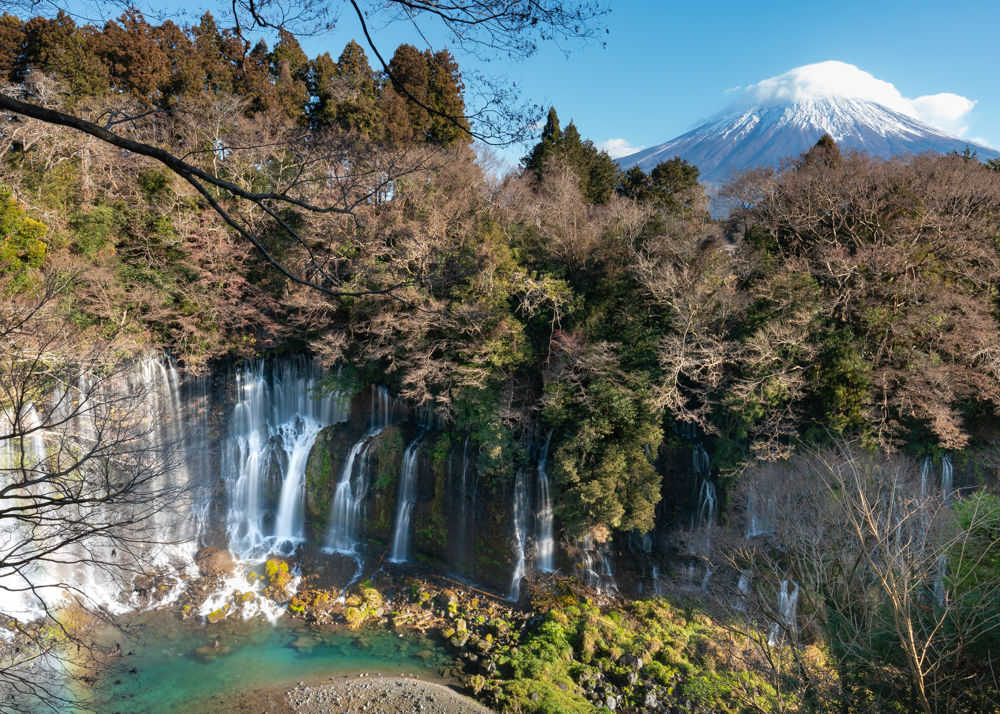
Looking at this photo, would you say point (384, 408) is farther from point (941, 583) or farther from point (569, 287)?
A: point (941, 583)

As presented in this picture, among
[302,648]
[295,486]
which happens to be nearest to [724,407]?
[302,648]

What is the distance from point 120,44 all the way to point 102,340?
13654 millimetres

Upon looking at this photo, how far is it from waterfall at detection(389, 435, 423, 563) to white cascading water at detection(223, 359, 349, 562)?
294 cm

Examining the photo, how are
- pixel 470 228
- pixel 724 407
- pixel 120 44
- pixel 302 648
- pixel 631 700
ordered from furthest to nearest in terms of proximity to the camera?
pixel 120 44
pixel 470 228
pixel 724 407
pixel 302 648
pixel 631 700

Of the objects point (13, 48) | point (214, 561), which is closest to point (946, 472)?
point (214, 561)

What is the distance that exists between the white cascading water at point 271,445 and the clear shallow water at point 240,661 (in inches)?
140

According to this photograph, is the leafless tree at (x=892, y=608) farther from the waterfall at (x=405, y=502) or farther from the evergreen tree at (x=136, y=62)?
the evergreen tree at (x=136, y=62)

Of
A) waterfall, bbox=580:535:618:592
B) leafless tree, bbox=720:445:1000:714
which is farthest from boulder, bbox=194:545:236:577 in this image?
leafless tree, bbox=720:445:1000:714

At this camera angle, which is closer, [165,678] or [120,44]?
[165,678]

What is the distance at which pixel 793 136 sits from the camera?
47.0 m

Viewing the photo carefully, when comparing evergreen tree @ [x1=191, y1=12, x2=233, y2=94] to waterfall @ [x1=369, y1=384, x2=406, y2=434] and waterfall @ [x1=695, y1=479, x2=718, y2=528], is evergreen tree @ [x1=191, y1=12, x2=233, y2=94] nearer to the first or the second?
waterfall @ [x1=369, y1=384, x2=406, y2=434]

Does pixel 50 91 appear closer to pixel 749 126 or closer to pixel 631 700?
pixel 631 700

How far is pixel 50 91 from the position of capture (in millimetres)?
14188

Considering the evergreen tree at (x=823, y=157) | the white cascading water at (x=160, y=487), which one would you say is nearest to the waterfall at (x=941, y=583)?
the evergreen tree at (x=823, y=157)
